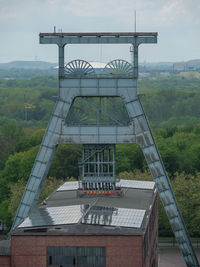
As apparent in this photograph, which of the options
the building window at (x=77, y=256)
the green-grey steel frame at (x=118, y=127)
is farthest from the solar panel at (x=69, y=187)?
the building window at (x=77, y=256)

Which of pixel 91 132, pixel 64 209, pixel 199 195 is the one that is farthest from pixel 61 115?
pixel 199 195

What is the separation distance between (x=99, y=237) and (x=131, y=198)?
12.4 m

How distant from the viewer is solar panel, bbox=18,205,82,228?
42094mm

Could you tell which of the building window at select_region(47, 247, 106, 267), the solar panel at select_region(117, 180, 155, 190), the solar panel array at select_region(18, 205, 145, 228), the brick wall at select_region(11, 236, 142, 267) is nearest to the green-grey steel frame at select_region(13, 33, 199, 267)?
the solar panel array at select_region(18, 205, 145, 228)

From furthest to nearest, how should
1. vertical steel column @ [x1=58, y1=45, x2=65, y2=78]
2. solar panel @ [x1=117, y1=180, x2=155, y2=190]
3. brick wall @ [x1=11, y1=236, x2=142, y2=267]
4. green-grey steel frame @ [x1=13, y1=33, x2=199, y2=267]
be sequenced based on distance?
solar panel @ [x1=117, y1=180, x2=155, y2=190] < vertical steel column @ [x1=58, y1=45, x2=65, y2=78] < green-grey steel frame @ [x1=13, y1=33, x2=199, y2=267] < brick wall @ [x1=11, y1=236, x2=142, y2=267]

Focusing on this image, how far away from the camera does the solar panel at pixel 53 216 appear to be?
4209cm

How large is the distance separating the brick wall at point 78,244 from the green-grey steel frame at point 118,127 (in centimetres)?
861

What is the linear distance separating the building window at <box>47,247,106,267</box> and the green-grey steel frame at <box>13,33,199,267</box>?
30.4ft

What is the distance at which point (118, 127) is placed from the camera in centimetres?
4822

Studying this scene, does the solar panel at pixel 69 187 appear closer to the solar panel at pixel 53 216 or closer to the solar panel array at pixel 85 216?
the solar panel at pixel 53 216

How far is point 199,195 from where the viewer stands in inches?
3132

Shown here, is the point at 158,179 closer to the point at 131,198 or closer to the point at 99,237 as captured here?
the point at 131,198

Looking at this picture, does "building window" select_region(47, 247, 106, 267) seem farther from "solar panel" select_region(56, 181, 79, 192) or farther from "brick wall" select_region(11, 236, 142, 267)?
"solar panel" select_region(56, 181, 79, 192)

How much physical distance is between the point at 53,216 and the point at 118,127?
27.0 ft
